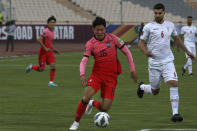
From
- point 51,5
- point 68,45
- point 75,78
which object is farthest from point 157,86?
point 51,5

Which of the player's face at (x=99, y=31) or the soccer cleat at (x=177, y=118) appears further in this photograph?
the soccer cleat at (x=177, y=118)

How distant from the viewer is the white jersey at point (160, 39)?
11320 millimetres

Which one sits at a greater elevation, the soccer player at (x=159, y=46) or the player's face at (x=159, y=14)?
the player's face at (x=159, y=14)

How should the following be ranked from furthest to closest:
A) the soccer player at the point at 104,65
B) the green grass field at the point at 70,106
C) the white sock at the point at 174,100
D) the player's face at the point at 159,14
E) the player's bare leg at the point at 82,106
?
the player's face at the point at 159,14 < the white sock at the point at 174,100 < the green grass field at the point at 70,106 < the soccer player at the point at 104,65 < the player's bare leg at the point at 82,106

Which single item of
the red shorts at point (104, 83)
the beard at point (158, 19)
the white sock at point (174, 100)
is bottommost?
the white sock at point (174, 100)

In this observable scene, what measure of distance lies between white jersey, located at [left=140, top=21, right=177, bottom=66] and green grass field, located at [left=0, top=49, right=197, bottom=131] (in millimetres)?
1123

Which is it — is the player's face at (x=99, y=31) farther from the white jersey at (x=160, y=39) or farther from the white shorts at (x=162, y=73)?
the white shorts at (x=162, y=73)

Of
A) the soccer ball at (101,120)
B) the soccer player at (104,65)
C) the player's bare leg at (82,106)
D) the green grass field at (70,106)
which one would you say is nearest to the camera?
the soccer ball at (101,120)

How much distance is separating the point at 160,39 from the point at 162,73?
65 centimetres

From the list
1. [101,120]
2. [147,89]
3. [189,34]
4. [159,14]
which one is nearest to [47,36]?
[147,89]

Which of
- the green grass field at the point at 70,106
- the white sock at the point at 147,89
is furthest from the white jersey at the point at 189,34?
the white sock at the point at 147,89

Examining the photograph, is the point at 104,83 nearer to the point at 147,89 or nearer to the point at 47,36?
the point at 147,89

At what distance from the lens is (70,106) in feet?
Answer: 43.1

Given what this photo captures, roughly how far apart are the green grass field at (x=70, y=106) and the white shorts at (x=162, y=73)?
66 cm
